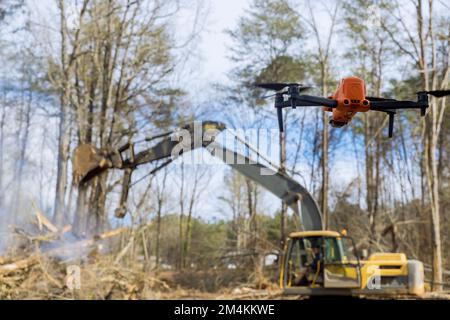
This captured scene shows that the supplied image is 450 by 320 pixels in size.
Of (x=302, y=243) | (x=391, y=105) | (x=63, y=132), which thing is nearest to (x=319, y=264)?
(x=302, y=243)

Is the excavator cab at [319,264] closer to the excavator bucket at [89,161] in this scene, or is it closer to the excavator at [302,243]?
the excavator at [302,243]

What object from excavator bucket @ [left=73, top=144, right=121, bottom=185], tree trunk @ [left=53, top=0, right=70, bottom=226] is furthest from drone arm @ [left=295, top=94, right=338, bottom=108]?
tree trunk @ [left=53, top=0, right=70, bottom=226]

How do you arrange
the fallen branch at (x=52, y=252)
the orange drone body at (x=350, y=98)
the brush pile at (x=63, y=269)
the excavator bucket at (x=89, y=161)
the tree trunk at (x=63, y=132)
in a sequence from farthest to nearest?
the tree trunk at (x=63, y=132)
the brush pile at (x=63, y=269)
the fallen branch at (x=52, y=252)
the excavator bucket at (x=89, y=161)
the orange drone body at (x=350, y=98)

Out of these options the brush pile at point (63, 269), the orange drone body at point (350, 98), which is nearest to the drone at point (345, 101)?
the orange drone body at point (350, 98)

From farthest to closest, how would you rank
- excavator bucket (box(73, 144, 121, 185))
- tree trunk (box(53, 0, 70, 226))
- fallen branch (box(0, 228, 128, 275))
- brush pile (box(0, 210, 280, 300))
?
1. tree trunk (box(53, 0, 70, 226))
2. brush pile (box(0, 210, 280, 300))
3. fallen branch (box(0, 228, 128, 275))
4. excavator bucket (box(73, 144, 121, 185))

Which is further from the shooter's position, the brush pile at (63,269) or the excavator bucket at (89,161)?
the brush pile at (63,269)

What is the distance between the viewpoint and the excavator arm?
6.31m

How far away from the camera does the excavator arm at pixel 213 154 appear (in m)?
6.31

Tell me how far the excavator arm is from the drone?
15.0 feet

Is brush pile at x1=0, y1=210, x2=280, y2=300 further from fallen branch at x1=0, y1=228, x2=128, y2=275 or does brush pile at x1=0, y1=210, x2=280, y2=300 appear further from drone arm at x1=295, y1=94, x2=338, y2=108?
drone arm at x1=295, y1=94, x2=338, y2=108

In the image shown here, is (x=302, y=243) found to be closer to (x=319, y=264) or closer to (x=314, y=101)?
(x=319, y=264)

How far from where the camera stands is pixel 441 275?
25.7 ft

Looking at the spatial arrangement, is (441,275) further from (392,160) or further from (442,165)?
(392,160)

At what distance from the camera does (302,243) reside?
6027mm
